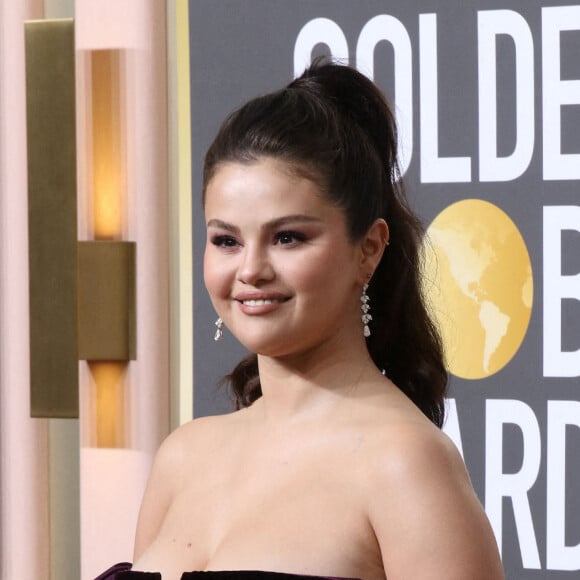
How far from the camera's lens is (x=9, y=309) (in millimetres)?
2459

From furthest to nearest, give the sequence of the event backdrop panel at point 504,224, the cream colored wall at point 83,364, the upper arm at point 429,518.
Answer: the cream colored wall at point 83,364 < the event backdrop panel at point 504,224 < the upper arm at point 429,518

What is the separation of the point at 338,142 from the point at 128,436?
1219 mm

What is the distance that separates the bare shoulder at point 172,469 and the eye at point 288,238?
306 mm

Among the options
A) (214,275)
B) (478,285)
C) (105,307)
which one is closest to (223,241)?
(214,275)

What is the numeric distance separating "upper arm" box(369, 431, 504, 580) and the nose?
9.0 inches

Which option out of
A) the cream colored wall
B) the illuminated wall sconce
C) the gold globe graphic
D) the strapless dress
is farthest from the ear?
the illuminated wall sconce

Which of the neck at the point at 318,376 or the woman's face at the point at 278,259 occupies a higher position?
the woman's face at the point at 278,259

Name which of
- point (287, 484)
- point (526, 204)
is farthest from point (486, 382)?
point (287, 484)

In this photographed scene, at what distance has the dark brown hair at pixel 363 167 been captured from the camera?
4.24 feet

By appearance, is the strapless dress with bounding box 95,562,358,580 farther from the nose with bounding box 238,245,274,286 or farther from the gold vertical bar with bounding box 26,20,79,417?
the gold vertical bar with bounding box 26,20,79,417

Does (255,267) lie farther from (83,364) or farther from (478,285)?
(83,364)

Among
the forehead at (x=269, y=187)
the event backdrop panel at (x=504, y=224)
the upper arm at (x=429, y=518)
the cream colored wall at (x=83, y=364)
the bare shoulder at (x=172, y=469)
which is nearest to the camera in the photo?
the upper arm at (x=429, y=518)

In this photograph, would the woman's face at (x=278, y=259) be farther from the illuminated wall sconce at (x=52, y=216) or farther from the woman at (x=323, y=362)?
the illuminated wall sconce at (x=52, y=216)

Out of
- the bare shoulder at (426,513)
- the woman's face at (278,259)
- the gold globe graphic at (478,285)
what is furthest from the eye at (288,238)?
the gold globe graphic at (478,285)
